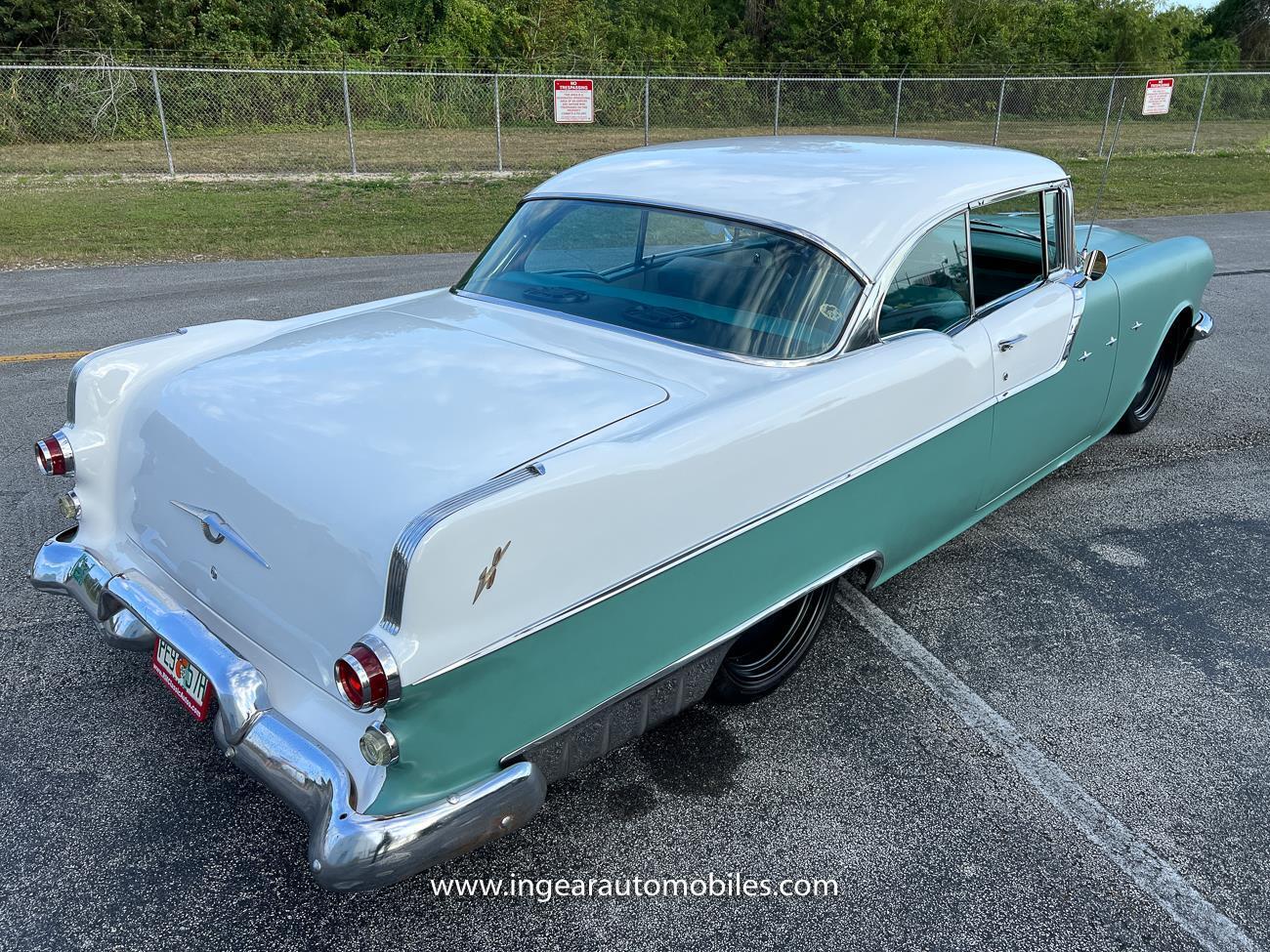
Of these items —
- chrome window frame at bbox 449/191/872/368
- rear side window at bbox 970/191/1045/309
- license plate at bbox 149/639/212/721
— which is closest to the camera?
license plate at bbox 149/639/212/721

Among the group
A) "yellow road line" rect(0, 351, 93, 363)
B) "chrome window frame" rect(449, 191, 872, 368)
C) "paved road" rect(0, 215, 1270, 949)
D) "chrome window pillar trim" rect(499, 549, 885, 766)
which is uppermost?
"chrome window frame" rect(449, 191, 872, 368)

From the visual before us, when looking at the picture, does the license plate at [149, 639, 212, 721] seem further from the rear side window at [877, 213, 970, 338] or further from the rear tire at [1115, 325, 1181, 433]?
the rear tire at [1115, 325, 1181, 433]

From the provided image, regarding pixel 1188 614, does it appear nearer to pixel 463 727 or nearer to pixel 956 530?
pixel 956 530

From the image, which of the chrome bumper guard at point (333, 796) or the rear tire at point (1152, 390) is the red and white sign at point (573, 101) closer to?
the rear tire at point (1152, 390)

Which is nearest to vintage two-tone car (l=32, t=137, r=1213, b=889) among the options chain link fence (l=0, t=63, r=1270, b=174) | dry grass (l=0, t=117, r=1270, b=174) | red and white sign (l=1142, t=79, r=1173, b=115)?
chain link fence (l=0, t=63, r=1270, b=174)

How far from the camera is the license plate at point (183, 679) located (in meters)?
2.32

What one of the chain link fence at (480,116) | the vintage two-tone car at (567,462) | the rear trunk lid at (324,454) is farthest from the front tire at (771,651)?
the chain link fence at (480,116)

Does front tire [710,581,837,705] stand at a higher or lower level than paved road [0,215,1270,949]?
higher

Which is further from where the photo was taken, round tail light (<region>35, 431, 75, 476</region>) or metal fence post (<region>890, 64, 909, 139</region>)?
metal fence post (<region>890, 64, 909, 139</region>)

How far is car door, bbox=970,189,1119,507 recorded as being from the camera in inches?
133

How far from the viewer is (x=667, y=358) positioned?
2.78 meters

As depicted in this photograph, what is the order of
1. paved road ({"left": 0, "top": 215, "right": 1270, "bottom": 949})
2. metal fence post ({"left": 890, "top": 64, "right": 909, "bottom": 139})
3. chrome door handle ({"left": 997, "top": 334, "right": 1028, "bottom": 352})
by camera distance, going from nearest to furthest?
1. paved road ({"left": 0, "top": 215, "right": 1270, "bottom": 949})
2. chrome door handle ({"left": 997, "top": 334, "right": 1028, "bottom": 352})
3. metal fence post ({"left": 890, "top": 64, "right": 909, "bottom": 139})

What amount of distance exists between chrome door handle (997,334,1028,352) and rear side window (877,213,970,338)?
0.15m

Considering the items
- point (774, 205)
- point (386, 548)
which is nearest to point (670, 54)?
point (774, 205)
